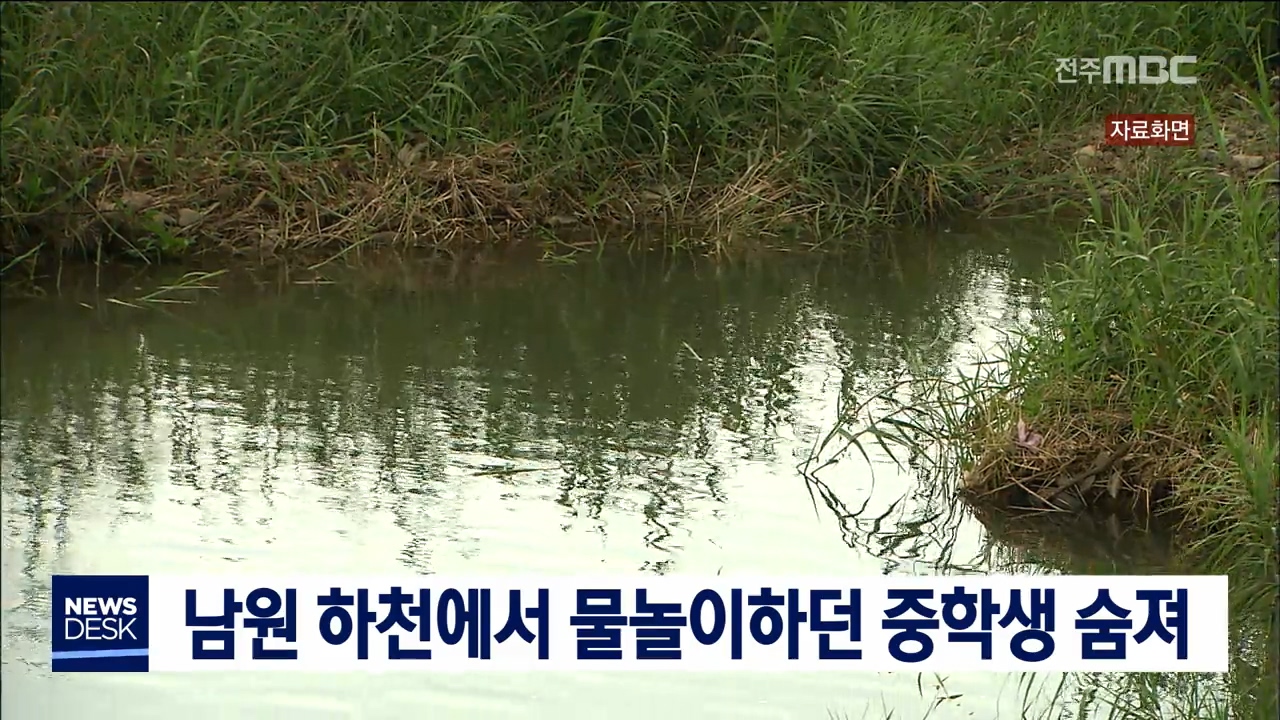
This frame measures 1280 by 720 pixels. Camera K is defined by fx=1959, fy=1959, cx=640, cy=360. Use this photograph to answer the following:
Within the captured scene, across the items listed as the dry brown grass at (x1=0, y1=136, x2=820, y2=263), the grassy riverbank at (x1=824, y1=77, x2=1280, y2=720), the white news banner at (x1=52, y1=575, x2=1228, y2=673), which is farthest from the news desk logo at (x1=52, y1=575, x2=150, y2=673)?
the dry brown grass at (x1=0, y1=136, x2=820, y2=263)

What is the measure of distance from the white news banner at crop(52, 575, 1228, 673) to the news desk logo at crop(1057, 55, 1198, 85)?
203 inches

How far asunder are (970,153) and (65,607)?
16.9 feet

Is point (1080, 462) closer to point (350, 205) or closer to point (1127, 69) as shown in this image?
point (350, 205)

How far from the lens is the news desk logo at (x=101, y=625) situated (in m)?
3.41

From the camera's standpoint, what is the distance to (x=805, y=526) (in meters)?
4.29

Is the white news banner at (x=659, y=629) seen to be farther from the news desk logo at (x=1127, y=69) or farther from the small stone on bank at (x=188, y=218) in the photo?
the news desk logo at (x=1127, y=69)

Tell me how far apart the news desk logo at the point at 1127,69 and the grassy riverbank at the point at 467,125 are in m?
0.53

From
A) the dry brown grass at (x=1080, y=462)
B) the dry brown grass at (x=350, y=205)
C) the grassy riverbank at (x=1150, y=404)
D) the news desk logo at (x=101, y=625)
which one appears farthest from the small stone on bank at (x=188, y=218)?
the dry brown grass at (x=1080, y=462)

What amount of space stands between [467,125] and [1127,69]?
3.05 metres

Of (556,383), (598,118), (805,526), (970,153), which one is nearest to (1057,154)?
(970,153)

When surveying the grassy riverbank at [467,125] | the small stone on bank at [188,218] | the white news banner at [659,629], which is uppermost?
the grassy riverbank at [467,125]

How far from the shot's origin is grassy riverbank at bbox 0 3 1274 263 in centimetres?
688

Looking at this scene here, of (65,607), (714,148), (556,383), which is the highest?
(714,148)

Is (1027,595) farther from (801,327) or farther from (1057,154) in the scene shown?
(1057,154)
